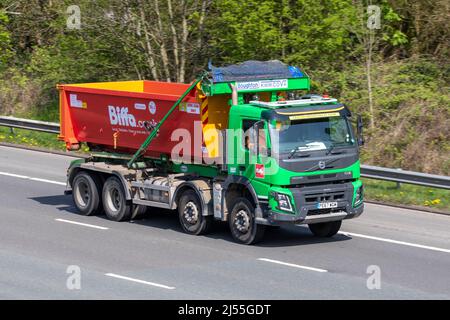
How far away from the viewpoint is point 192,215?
16406mm

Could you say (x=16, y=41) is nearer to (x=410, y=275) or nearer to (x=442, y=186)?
(x=442, y=186)

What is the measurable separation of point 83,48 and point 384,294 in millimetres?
17987

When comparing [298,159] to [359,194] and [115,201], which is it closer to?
[359,194]

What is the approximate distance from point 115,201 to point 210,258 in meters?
3.78

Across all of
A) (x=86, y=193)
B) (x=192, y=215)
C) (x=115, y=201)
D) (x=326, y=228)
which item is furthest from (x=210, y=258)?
(x=86, y=193)

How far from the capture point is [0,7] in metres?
33.4

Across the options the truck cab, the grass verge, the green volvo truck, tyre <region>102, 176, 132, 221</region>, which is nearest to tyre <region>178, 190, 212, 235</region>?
the green volvo truck

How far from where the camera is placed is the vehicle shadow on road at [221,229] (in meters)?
16.0

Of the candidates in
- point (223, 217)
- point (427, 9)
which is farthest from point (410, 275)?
point (427, 9)

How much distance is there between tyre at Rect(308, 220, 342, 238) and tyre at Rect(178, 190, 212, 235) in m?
1.85

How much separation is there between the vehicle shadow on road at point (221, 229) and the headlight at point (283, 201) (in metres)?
0.99

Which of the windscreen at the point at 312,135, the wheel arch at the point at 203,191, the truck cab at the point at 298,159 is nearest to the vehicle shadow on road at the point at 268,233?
the wheel arch at the point at 203,191

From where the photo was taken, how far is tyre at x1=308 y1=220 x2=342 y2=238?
16203mm

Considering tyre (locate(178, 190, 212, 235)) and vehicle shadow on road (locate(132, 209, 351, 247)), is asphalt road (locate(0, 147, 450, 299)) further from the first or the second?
tyre (locate(178, 190, 212, 235))
